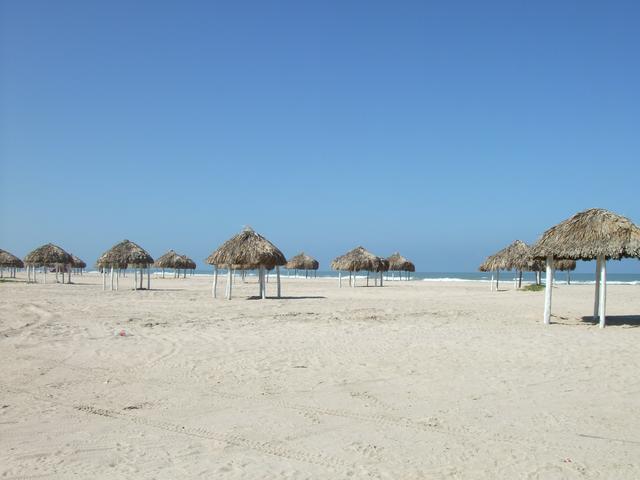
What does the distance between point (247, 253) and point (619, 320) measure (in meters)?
12.4

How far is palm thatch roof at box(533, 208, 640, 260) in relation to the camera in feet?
41.0

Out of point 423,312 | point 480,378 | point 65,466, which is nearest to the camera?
point 65,466

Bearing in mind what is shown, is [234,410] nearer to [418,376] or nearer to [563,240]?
[418,376]

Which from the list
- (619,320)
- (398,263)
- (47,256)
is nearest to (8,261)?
(47,256)

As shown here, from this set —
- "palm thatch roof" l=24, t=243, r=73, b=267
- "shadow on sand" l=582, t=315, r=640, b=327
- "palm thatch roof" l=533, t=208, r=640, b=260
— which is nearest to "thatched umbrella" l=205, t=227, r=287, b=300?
"palm thatch roof" l=533, t=208, r=640, b=260

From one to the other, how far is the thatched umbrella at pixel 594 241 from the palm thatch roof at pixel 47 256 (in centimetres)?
3003

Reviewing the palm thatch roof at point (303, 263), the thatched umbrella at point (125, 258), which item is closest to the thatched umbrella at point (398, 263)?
the palm thatch roof at point (303, 263)

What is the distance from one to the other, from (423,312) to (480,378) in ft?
28.4

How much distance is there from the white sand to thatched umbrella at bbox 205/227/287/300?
8952 mm

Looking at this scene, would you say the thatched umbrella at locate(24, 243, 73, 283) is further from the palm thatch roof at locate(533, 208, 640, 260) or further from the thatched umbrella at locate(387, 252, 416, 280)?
the palm thatch roof at locate(533, 208, 640, 260)

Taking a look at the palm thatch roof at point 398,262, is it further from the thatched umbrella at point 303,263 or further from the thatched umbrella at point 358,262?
the thatched umbrella at point 358,262

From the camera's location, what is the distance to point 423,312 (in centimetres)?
1586

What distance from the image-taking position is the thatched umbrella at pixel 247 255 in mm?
20766

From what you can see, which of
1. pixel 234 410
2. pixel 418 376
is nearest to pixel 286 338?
pixel 418 376
